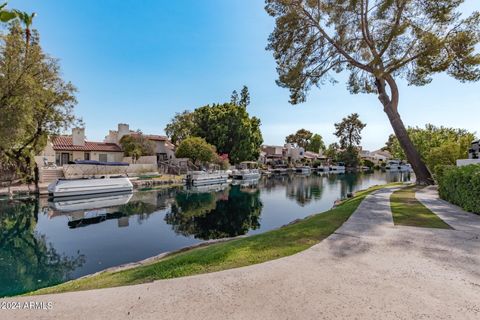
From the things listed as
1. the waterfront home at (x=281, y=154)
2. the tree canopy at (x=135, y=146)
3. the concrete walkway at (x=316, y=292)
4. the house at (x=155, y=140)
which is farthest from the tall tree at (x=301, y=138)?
the concrete walkway at (x=316, y=292)

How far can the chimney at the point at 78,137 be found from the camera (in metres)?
34.2

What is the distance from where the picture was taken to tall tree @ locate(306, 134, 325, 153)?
86750 millimetres

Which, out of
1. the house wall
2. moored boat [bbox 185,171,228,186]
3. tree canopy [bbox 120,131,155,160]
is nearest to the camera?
moored boat [bbox 185,171,228,186]

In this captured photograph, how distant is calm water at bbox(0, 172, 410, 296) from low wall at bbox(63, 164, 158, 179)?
25.6 feet

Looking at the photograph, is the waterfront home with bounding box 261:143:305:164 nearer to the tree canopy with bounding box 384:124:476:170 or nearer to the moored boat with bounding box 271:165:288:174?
the moored boat with bounding box 271:165:288:174

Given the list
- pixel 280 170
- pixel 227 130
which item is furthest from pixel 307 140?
pixel 227 130

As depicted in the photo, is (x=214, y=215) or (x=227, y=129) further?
(x=227, y=129)

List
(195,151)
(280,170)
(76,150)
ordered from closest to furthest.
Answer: (76,150), (195,151), (280,170)

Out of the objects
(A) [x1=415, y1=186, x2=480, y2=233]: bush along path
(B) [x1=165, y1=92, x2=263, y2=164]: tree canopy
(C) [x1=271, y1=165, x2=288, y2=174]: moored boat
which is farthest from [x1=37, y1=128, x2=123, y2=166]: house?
(A) [x1=415, y1=186, x2=480, y2=233]: bush along path

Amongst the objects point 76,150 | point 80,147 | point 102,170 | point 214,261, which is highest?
point 80,147

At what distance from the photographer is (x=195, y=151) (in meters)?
36.5

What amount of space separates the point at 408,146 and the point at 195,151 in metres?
25.2

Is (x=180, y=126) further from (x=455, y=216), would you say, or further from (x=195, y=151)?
(x=455, y=216)

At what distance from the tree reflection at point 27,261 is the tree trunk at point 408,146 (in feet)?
65.2
